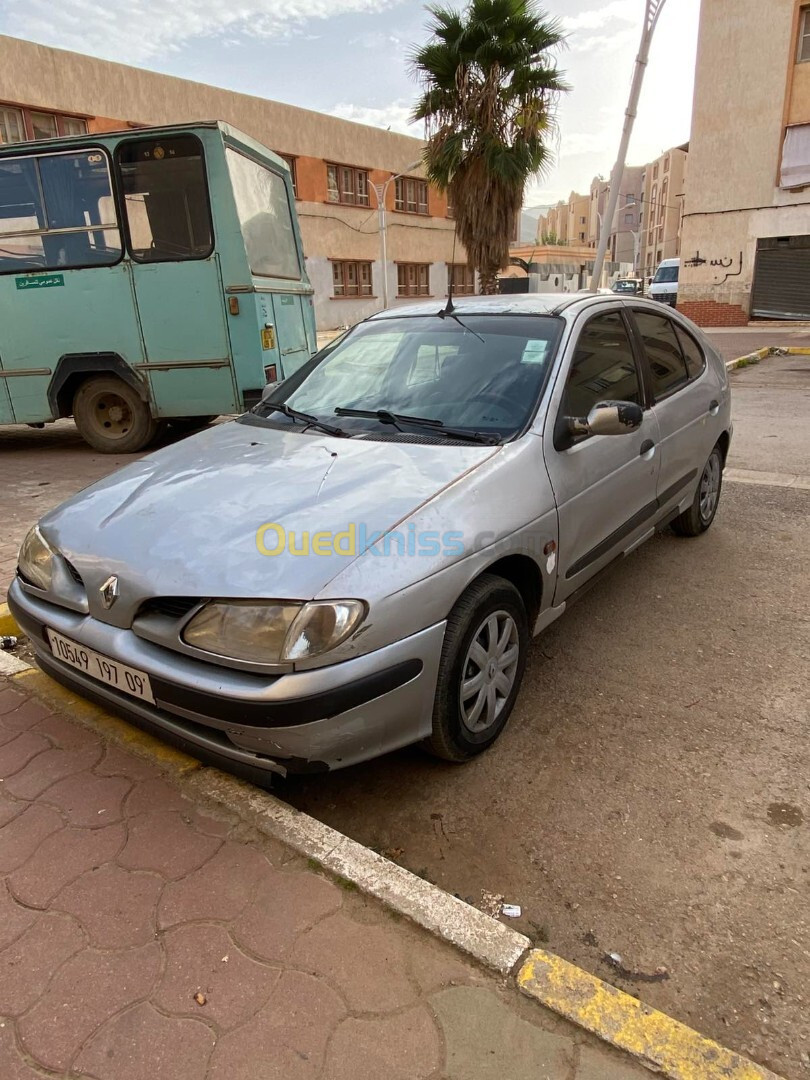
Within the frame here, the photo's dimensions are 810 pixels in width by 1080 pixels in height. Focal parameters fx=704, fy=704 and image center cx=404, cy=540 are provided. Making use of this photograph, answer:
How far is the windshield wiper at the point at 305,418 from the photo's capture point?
2997 mm

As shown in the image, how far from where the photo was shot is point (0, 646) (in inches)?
→ 131

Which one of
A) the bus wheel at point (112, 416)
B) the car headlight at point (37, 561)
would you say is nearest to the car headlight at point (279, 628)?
the car headlight at point (37, 561)

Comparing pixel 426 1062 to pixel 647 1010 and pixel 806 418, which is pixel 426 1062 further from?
pixel 806 418

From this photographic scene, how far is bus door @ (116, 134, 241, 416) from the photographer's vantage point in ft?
21.9

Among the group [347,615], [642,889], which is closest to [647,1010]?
[642,889]

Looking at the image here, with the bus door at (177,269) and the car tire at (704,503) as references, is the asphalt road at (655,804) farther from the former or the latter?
the bus door at (177,269)

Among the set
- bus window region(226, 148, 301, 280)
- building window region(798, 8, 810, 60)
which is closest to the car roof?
bus window region(226, 148, 301, 280)

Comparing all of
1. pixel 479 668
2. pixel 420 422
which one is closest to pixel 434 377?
pixel 420 422

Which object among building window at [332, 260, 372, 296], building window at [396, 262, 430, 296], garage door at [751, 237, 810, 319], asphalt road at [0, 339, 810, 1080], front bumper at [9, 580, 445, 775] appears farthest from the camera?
building window at [396, 262, 430, 296]

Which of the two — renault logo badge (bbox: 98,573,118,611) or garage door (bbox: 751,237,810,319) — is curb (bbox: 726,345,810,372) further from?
renault logo badge (bbox: 98,573,118,611)

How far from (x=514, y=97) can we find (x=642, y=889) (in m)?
17.8

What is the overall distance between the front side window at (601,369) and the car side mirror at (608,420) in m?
0.09

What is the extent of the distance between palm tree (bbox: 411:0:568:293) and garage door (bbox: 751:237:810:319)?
8466 millimetres

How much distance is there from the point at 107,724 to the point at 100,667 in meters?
0.56
